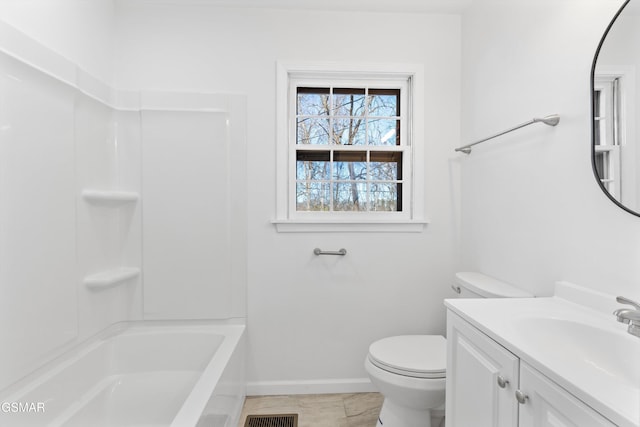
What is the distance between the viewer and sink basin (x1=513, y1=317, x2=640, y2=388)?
0.88 meters

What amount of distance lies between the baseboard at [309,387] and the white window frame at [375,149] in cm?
98

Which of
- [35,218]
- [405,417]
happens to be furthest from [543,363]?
[35,218]

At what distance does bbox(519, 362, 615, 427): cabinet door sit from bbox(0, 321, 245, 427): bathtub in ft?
3.39

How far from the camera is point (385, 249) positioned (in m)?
2.11

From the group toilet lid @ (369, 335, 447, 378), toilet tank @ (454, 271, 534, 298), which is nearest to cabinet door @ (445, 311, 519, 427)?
toilet lid @ (369, 335, 447, 378)

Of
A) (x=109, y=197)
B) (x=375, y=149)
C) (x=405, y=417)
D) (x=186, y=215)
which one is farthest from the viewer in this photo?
(x=375, y=149)

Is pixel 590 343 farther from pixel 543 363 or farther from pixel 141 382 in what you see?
pixel 141 382

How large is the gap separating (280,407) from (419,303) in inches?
41.9

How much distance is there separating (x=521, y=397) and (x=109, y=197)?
6.65ft

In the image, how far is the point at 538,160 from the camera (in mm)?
1418

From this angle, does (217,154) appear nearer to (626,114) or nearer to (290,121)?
(290,121)

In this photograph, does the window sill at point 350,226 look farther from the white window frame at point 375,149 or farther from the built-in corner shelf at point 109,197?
the built-in corner shelf at point 109,197

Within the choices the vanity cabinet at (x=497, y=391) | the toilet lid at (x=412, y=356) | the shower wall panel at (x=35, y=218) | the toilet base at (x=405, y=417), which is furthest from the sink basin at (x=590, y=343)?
the shower wall panel at (x=35, y=218)

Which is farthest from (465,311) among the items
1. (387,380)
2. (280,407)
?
(280,407)
